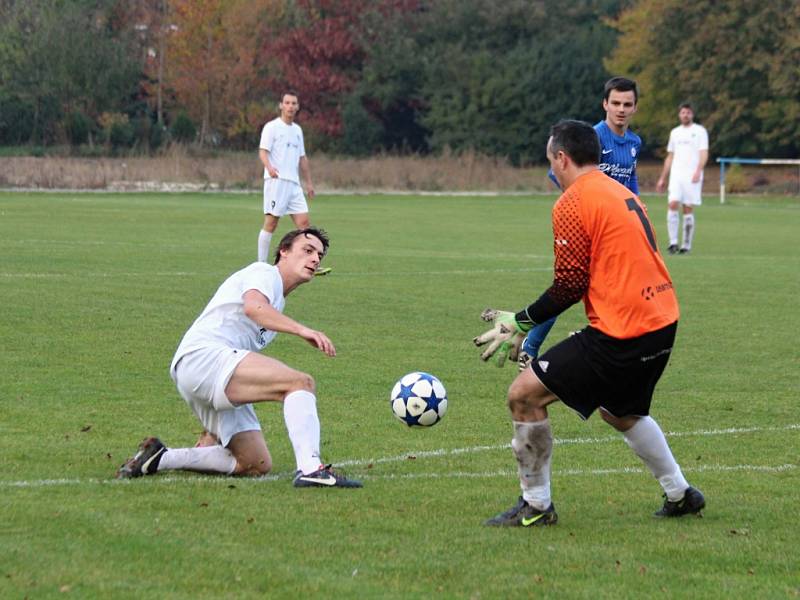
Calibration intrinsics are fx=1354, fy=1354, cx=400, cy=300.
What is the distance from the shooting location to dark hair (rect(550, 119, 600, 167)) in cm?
613

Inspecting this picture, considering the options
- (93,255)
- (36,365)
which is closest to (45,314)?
(36,365)

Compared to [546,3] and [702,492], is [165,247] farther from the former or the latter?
[546,3]

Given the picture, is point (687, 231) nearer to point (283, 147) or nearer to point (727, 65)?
point (283, 147)

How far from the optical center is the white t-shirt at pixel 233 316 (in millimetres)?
7055

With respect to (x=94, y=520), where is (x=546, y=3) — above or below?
above

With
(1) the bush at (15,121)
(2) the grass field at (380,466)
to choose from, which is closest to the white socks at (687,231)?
(2) the grass field at (380,466)

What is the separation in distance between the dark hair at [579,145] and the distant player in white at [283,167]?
43.6 feet

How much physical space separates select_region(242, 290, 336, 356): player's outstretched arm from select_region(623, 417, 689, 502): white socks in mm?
1496

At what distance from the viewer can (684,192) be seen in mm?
24375

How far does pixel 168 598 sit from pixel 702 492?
313 centimetres

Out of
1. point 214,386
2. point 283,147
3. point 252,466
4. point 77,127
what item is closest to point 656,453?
point 252,466

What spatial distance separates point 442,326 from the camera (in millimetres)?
13344

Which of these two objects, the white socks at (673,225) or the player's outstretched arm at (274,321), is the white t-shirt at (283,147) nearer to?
the white socks at (673,225)

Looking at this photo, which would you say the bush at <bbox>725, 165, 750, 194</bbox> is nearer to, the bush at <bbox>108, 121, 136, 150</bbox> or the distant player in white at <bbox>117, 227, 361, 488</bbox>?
the bush at <bbox>108, 121, 136, 150</bbox>
